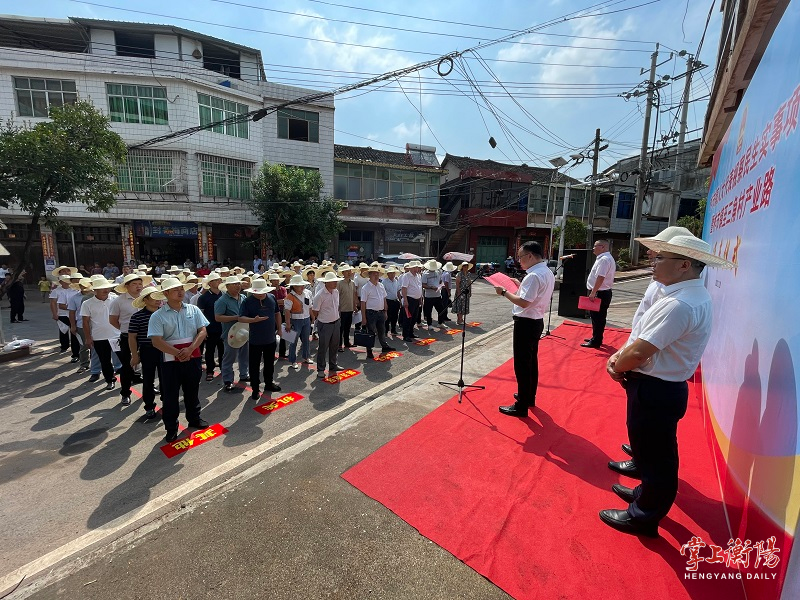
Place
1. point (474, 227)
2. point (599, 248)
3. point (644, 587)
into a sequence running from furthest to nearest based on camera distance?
point (474, 227)
point (599, 248)
point (644, 587)

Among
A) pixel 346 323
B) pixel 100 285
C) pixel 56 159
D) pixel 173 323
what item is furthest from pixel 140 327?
pixel 56 159

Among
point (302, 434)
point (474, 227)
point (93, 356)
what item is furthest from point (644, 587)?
point (474, 227)

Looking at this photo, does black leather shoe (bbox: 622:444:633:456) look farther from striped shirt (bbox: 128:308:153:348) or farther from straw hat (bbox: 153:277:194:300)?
striped shirt (bbox: 128:308:153:348)

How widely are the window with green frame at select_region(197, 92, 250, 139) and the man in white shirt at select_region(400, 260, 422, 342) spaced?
52.1 ft

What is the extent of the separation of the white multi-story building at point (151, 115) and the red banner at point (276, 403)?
17281 millimetres

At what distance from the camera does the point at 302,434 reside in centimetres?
445

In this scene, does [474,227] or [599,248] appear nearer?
[599,248]

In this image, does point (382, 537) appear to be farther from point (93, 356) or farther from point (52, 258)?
point (52, 258)

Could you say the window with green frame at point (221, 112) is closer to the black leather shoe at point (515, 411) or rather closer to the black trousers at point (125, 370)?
the black trousers at point (125, 370)

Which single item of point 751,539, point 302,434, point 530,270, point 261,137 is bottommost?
point 302,434

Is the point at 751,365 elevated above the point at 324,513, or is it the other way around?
the point at 751,365

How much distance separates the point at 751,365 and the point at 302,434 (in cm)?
425

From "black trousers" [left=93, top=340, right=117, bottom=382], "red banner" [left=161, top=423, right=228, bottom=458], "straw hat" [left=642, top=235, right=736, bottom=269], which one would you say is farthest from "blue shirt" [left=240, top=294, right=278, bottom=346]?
"straw hat" [left=642, top=235, right=736, bottom=269]

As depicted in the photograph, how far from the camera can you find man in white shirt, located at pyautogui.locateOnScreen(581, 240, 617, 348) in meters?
7.23
